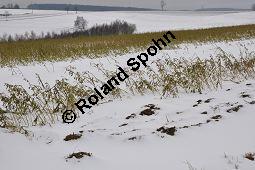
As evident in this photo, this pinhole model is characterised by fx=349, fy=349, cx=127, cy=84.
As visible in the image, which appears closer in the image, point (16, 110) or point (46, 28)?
point (16, 110)

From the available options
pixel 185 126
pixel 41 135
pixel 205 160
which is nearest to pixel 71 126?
pixel 41 135

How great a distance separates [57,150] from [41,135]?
71cm

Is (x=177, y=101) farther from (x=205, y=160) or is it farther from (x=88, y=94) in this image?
(x=205, y=160)

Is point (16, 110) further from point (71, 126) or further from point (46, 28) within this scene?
point (46, 28)

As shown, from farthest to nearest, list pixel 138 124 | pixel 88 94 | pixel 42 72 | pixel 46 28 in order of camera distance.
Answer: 1. pixel 46 28
2. pixel 42 72
3. pixel 88 94
4. pixel 138 124

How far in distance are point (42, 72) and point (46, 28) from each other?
58983mm

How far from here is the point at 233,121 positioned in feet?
16.4

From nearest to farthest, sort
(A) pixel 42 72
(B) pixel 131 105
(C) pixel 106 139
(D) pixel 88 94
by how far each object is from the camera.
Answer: (C) pixel 106 139 → (B) pixel 131 105 → (D) pixel 88 94 → (A) pixel 42 72

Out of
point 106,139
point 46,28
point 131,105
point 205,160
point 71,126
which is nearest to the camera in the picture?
point 205,160

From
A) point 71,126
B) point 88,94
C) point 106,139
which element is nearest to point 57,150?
point 106,139

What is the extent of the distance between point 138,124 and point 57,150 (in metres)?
1.37

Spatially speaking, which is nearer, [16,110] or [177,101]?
[16,110]

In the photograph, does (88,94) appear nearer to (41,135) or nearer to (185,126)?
(41,135)

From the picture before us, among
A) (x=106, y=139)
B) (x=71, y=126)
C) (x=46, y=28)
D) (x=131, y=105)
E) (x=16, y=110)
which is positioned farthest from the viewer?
(x=46, y=28)
